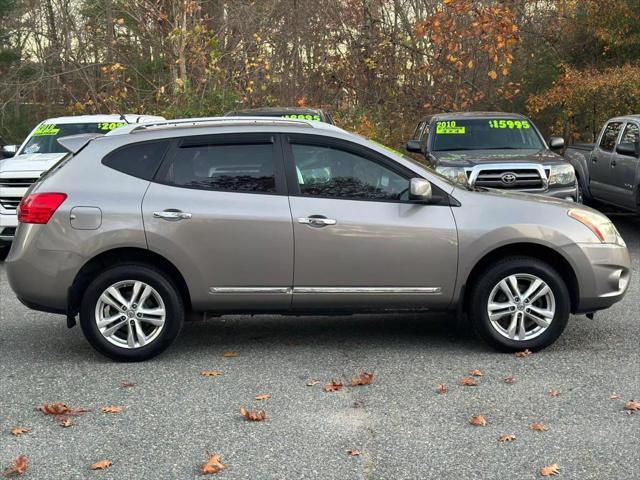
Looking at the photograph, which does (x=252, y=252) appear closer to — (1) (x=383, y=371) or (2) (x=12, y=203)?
(1) (x=383, y=371)

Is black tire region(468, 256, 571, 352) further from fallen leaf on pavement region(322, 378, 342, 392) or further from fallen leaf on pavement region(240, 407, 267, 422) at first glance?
fallen leaf on pavement region(240, 407, 267, 422)

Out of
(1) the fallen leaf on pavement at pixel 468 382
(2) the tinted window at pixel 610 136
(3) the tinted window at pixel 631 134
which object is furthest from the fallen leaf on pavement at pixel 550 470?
(2) the tinted window at pixel 610 136

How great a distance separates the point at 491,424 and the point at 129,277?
279cm

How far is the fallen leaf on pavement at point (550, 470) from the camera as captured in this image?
165 inches

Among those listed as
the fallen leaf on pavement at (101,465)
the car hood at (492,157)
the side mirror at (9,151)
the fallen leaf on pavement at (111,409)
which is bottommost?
the fallen leaf on pavement at (111,409)

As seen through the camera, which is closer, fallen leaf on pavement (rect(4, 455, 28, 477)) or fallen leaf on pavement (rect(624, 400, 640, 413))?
fallen leaf on pavement (rect(4, 455, 28, 477))

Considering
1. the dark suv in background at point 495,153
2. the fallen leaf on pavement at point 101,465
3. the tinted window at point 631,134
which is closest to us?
the fallen leaf on pavement at point 101,465

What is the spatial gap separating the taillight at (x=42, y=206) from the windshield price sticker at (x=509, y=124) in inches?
312

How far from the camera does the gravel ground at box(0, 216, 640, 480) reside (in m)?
4.38

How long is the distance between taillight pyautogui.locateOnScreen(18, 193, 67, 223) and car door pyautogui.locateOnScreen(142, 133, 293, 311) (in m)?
0.63

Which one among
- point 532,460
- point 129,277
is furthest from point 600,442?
point 129,277

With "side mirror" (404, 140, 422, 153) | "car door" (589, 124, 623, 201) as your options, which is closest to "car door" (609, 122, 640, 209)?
"car door" (589, 124, 623, 201)

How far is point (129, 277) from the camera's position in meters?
6.17

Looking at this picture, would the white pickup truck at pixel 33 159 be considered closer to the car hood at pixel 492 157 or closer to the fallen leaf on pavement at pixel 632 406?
the car hood at pixel 492 157
